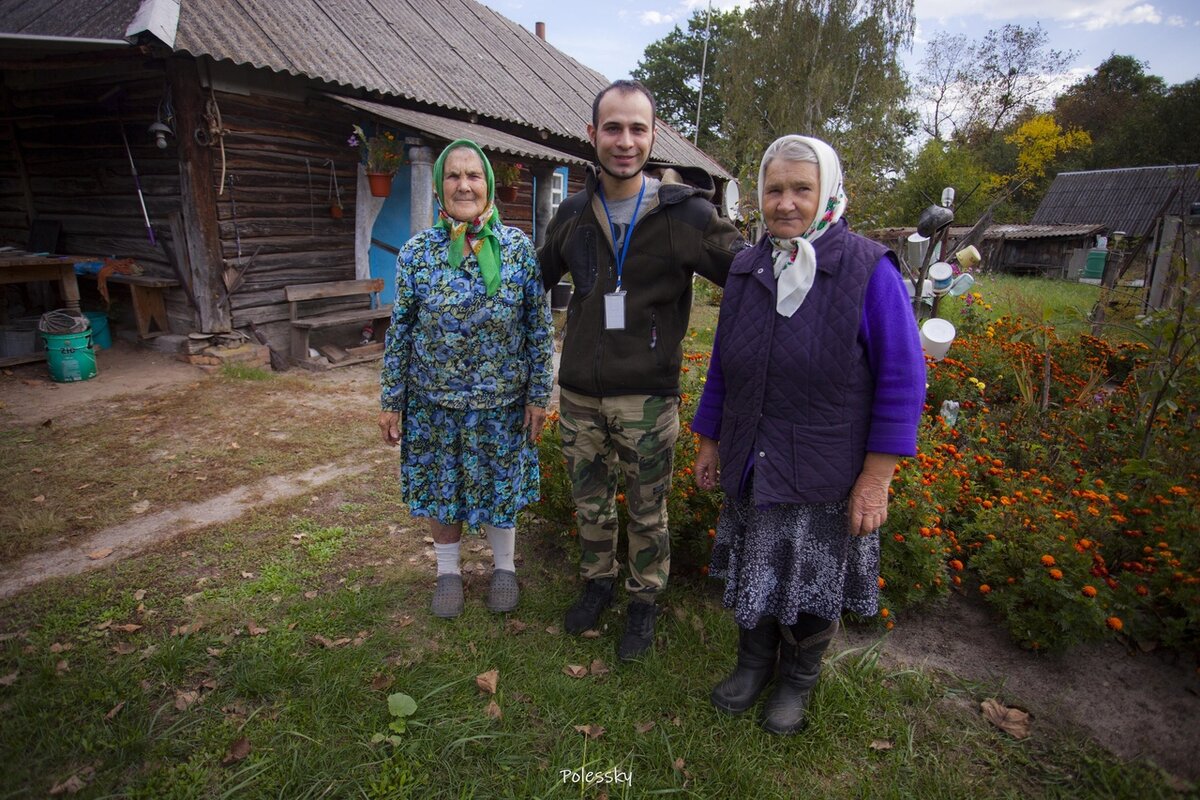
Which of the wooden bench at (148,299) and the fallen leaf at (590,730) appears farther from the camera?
the wooden bench at (148,299)

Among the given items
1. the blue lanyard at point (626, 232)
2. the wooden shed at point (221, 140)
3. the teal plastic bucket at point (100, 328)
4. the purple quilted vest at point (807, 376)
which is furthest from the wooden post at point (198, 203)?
the purple quilted vest at point (807, 376)

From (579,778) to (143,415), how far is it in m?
5.14

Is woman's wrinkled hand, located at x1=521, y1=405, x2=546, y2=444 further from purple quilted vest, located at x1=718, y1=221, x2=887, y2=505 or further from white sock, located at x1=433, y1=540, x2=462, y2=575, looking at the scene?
purple quilted vest, located at x1=718, y1=221, x2=887, y2=505

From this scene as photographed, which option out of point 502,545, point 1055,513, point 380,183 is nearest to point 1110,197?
point 380,183

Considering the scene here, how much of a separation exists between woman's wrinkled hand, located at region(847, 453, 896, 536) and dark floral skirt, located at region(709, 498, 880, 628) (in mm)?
92

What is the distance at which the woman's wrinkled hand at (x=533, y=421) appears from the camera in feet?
8.89

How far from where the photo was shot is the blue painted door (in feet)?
27.5

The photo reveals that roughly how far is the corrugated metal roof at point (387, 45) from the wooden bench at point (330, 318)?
228cm

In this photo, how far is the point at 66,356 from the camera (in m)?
6.09

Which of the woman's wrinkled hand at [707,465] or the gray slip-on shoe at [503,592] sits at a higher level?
the woman's wrinkled hand at [707,465]

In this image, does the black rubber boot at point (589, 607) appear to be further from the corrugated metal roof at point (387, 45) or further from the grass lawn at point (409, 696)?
the corrugated metal roof at point (387, 45)

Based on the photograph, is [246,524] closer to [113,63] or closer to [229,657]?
[229,657]

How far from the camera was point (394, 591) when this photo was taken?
10.00 ft

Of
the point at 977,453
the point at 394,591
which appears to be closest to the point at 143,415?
the point at 394,591
